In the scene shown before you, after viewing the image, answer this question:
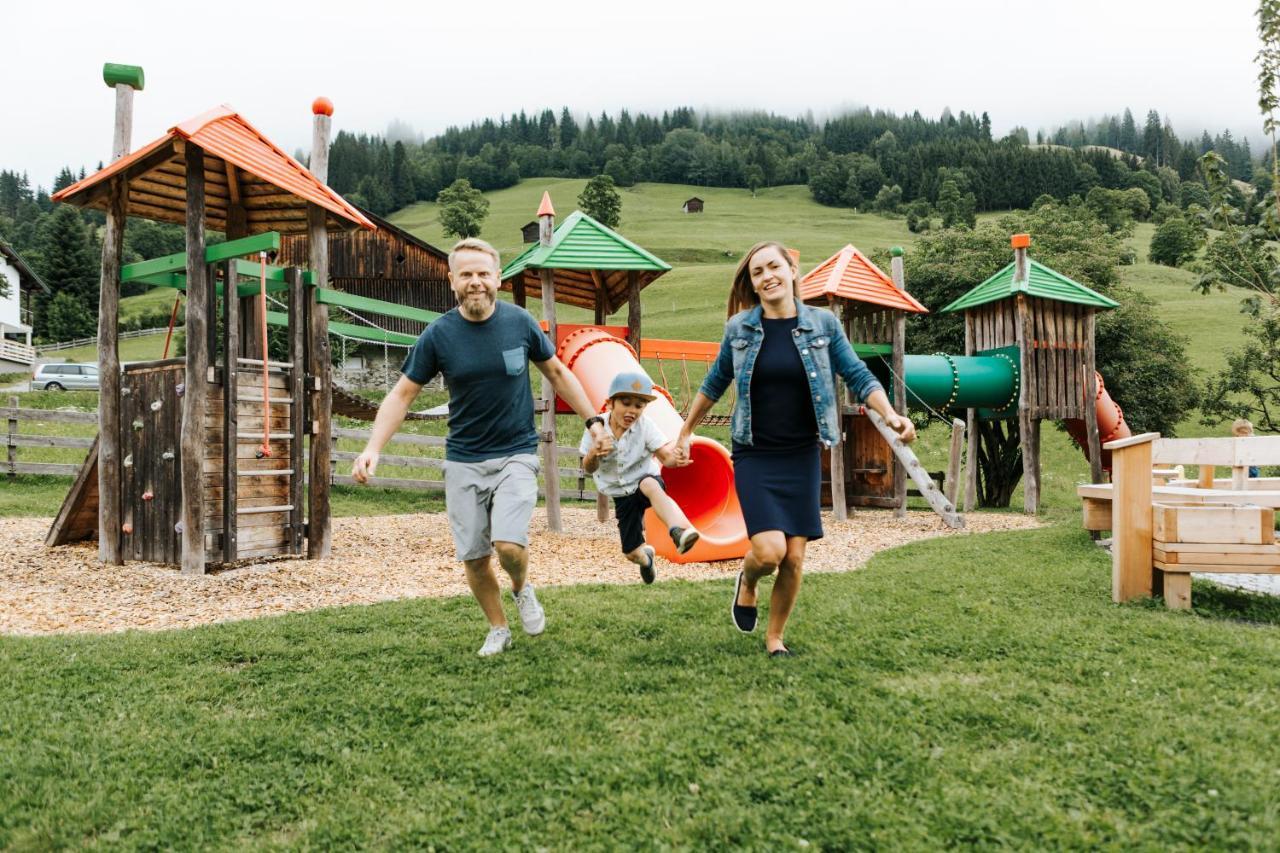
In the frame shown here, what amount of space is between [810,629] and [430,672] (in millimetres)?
Answer: 2295

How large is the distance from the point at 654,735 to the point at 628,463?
Result: 278cm

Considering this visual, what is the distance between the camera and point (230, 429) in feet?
27.9

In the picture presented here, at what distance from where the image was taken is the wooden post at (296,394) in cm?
923

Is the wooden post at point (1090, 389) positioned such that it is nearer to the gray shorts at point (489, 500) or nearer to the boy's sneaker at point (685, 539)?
the boy's sneaker at point (685, 539)

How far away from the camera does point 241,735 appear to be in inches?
147

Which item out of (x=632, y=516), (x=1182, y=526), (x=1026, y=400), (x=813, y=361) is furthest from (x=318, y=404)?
(x=1026, y=400)

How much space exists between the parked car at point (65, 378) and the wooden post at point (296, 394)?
29728mm

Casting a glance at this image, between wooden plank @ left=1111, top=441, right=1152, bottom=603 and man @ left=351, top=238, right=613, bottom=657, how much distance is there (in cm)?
427

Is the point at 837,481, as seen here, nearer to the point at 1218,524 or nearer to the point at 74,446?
the point at 1218,524

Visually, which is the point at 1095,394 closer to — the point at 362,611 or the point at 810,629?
the point at 810,629

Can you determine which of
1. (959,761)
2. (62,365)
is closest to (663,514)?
(959,761)

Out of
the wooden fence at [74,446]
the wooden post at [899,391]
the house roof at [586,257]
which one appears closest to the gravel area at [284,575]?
the wooden post at [899,391]

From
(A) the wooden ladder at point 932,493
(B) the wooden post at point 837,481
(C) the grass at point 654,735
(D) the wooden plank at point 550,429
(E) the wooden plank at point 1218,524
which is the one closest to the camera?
(C) the grass at point 654,735

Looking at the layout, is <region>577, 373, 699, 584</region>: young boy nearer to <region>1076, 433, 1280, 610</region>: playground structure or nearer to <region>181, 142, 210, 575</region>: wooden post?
<region>1076, 433, 1280, 610</region>: playground structure
